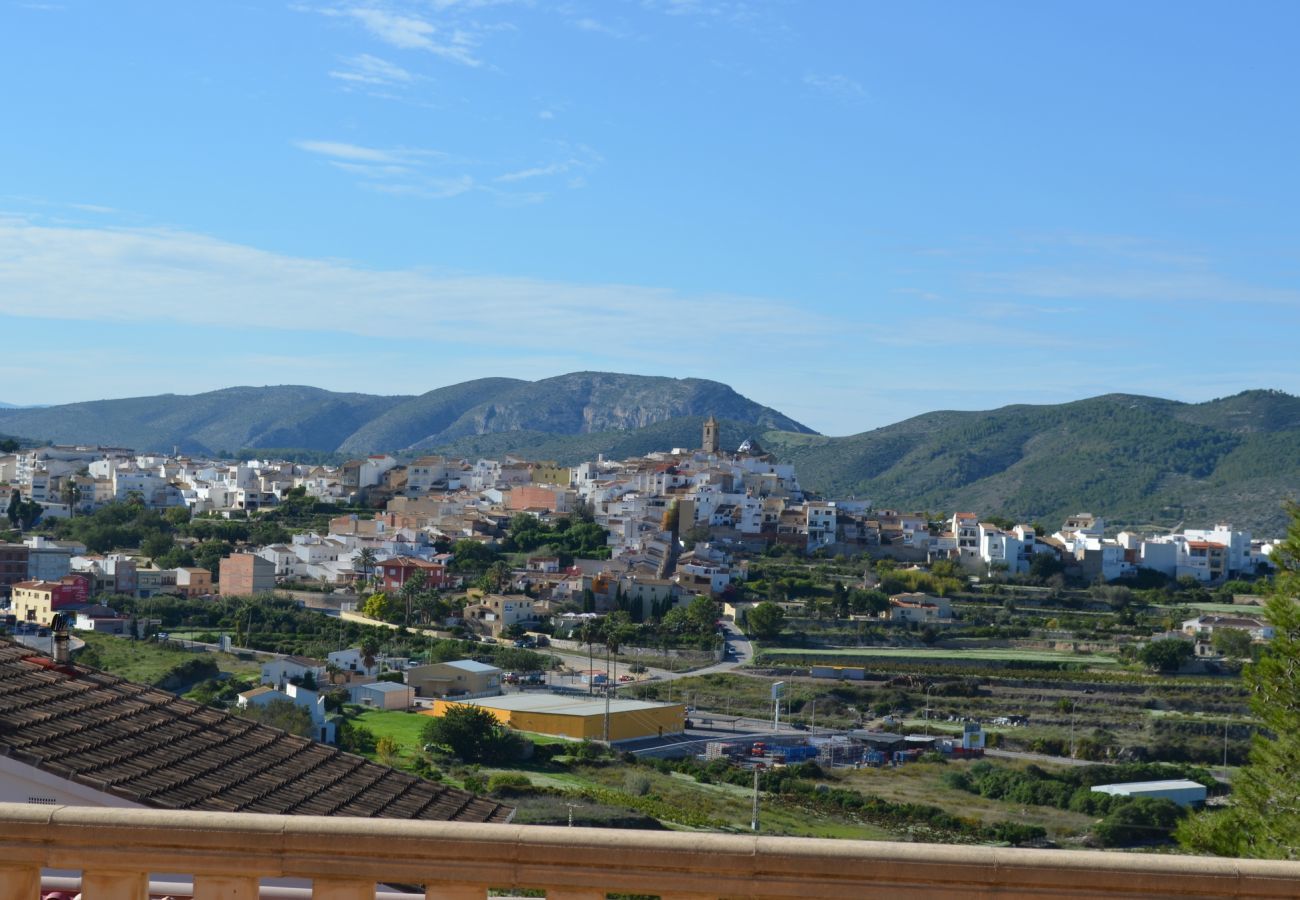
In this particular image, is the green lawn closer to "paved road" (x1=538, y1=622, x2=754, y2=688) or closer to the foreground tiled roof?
"paved road" (x1=538, y1=622, x2=754, y2=688)

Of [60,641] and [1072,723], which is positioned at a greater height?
[60,641]

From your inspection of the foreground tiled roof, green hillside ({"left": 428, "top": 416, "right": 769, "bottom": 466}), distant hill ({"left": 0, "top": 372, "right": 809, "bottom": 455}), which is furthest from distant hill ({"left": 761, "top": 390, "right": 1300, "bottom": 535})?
the foreground tiled roof

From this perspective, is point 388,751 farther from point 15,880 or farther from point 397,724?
point 15,880

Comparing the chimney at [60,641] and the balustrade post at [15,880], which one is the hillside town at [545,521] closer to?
the chimney at [60,641]

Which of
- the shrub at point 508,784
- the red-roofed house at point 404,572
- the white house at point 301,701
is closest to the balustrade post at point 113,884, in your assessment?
the shrub at point 508,784

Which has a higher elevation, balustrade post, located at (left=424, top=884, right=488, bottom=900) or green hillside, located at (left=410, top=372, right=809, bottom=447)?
green hillside, located at (left=410, top=372, right=809, bottom=447)

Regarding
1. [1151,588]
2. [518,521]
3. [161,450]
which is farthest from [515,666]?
[161,450]

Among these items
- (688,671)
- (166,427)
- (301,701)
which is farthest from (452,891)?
(166,427)
